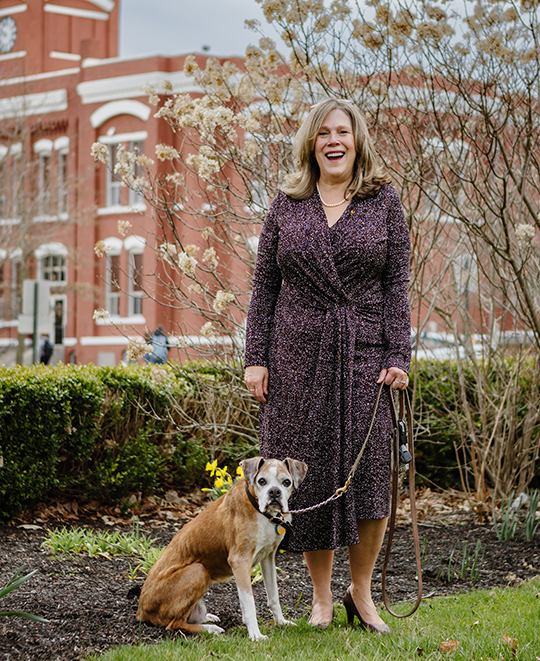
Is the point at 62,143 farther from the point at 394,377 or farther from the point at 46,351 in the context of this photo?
the point at 394,377

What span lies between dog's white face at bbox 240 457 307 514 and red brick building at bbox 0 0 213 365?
19.8 metres

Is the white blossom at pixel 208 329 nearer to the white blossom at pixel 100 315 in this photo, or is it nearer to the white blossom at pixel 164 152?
the white blossom at pixel 100 315

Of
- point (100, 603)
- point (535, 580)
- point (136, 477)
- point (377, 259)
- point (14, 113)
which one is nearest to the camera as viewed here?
point (377, 259)

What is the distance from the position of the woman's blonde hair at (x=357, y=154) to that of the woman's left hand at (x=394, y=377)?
34.2 inches

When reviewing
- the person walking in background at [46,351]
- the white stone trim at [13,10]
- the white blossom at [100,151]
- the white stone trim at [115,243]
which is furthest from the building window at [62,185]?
the white blossom at [100,151]

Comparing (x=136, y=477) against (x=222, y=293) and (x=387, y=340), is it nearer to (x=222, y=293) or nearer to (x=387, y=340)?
(x=222, y=293)

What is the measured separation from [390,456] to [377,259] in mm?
945

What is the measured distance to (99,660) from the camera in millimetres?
3246

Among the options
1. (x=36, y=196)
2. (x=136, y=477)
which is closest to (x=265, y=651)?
(x=136, y=477)

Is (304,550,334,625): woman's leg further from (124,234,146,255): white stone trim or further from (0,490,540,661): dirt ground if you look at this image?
(124,234,146,255): white stone trim

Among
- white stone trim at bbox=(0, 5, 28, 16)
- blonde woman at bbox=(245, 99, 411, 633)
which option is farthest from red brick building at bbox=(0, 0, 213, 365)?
blonde woman at bbox=(245, 99, 411, 633)

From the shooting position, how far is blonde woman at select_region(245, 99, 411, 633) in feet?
12.0

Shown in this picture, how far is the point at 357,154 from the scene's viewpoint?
3875 mm

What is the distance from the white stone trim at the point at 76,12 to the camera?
104 feet
